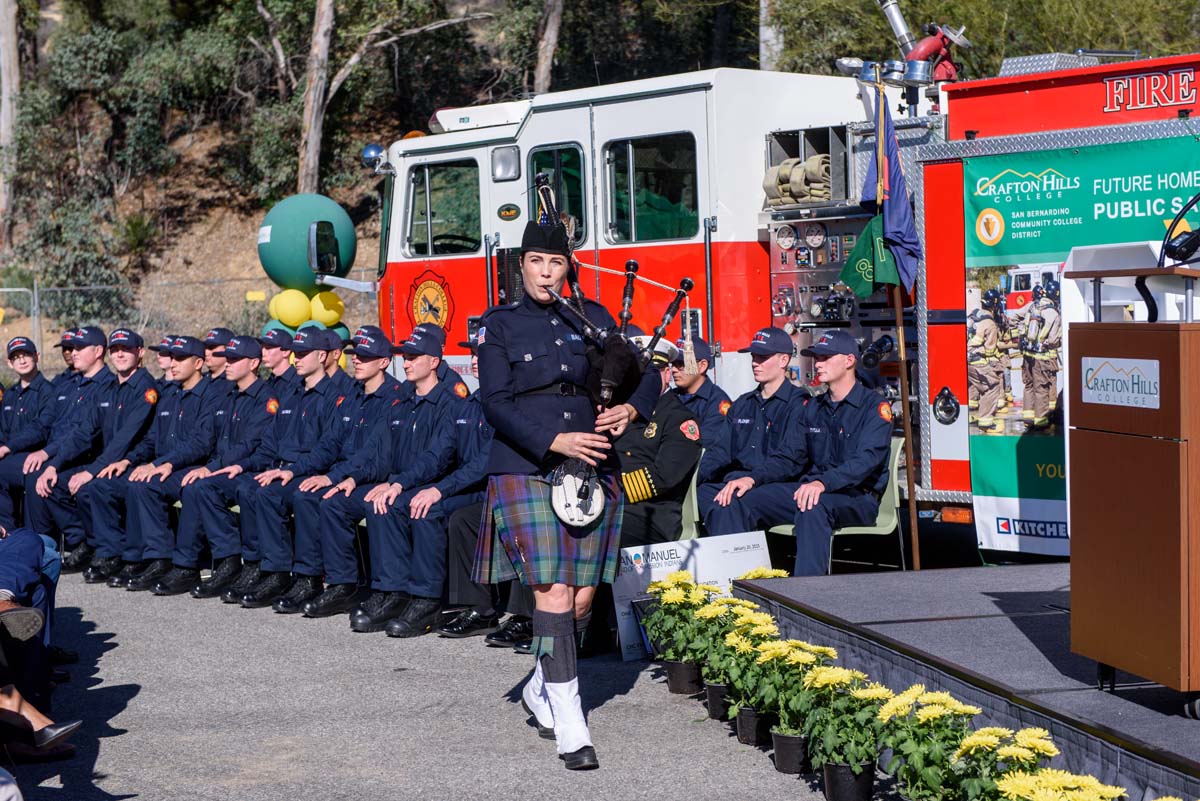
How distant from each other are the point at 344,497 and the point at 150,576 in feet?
6.71

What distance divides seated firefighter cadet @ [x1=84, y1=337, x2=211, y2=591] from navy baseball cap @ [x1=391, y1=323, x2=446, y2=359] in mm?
2312

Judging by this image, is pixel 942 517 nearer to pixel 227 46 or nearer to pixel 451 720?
pixel 451 720

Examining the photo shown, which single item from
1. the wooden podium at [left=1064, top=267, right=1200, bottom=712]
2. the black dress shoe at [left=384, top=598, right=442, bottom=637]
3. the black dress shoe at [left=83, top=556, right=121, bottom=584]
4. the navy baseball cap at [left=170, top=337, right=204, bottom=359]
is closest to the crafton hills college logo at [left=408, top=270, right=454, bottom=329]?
the navy baseball cap at [left=170, top=337, right=204, bottom=359]

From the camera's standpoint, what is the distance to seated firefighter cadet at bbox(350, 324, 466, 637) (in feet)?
28.3

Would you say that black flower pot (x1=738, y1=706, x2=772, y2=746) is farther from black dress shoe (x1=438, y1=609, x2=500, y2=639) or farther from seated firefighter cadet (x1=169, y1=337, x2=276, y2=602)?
seated firefighter cadet (x1=169, y1=337, x2=276, y2=602)

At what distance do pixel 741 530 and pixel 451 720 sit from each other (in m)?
2.41

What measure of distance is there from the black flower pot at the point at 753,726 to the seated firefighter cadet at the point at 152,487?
5.71 m

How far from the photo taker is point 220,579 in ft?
33.0

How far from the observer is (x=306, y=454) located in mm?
9836

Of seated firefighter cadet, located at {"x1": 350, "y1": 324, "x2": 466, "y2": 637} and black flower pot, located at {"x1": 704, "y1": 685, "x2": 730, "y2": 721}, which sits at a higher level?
seated firefighter cadet, located at {"x1": 350, "y1": 324, "x2": 466, "y2": 637}

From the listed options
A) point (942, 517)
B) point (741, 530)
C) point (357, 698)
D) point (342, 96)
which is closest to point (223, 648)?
point (357, 698)

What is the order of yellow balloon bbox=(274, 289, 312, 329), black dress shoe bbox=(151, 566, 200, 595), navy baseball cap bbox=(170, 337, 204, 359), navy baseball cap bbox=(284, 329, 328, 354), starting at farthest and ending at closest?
yellow balloon bbox=(274, 289, 312, 329) → navy baseball cap bbox=(170, 337, 204, 359) → black dress shoe bbox=(151, 566, 200, 595) → navy baseball cap bbox=(284, 329, 328, 354)

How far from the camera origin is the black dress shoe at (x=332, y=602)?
9148mm

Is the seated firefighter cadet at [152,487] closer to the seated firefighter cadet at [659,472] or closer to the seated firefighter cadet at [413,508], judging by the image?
the seated firefighter cadet at [413,508]
